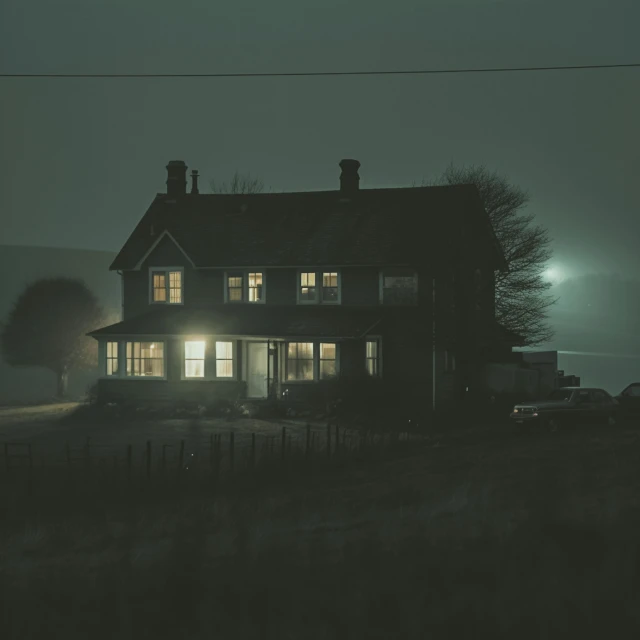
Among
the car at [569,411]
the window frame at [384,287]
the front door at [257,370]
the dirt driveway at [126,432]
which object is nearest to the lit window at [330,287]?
the window frame at [384,287]

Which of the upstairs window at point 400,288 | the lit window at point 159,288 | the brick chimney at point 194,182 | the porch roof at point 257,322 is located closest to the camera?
the porch roof at point 257,322

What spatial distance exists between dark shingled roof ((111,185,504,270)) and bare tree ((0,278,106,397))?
1815 cm

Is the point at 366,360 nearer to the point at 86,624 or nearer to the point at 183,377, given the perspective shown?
the point at 183,377

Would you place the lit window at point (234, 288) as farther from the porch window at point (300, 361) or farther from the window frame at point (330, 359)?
the window frame at point (330, 359)

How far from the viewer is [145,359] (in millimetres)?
41938

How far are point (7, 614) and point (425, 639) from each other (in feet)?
15.0

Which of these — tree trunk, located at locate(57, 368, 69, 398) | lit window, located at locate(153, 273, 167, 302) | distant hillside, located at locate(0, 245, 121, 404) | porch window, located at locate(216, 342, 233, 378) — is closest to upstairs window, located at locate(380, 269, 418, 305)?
porch window, located at locate(216, 342, 233, 378)

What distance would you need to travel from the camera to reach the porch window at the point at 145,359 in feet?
137

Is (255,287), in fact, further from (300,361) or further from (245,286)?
(300,361)

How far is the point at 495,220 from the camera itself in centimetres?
4725

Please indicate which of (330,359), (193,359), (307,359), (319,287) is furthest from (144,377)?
(319,287)

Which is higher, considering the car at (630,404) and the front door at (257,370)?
the front door at (257,370)

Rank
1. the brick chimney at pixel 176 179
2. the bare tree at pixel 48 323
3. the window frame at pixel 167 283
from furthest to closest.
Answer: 1. the bare tree at pixel 48 323
2. the brick chimney at pixel 176 179
3. the window frame at pixel 167 283

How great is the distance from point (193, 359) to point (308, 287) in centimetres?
600
